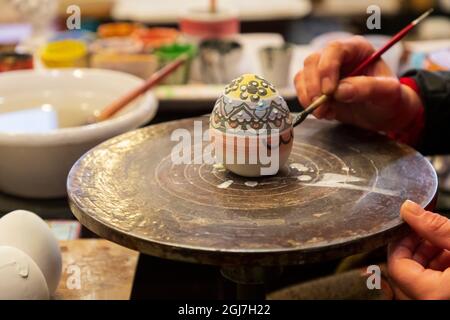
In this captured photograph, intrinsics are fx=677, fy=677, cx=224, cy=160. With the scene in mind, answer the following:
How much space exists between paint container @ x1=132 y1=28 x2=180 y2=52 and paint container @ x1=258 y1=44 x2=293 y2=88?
48cm

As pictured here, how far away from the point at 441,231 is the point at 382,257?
915mm

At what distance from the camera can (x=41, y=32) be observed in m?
3.12

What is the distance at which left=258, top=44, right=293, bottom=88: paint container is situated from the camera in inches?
99.0

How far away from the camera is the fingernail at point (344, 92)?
61.0 inches

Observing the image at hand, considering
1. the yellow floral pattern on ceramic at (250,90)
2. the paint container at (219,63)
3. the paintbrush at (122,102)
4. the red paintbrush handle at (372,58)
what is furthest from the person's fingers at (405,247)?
the paint container at (219,63)

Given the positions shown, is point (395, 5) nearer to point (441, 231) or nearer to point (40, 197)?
point (40, 197)

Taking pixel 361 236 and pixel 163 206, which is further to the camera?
pixel 163 206

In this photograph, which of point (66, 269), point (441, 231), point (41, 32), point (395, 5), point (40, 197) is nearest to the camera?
point (441, 231)

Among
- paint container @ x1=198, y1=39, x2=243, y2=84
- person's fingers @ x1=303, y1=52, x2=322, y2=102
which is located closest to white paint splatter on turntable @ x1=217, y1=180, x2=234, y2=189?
person's fingers @ x1=303, y1=52, x2=322, y2=102

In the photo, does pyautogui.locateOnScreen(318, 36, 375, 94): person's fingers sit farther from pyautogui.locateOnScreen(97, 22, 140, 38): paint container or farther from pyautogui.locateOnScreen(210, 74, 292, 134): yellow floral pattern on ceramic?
pyautogui.locateOnScreen(97, 22, 140, 38): paint container

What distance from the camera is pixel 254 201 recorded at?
49.4 inches
